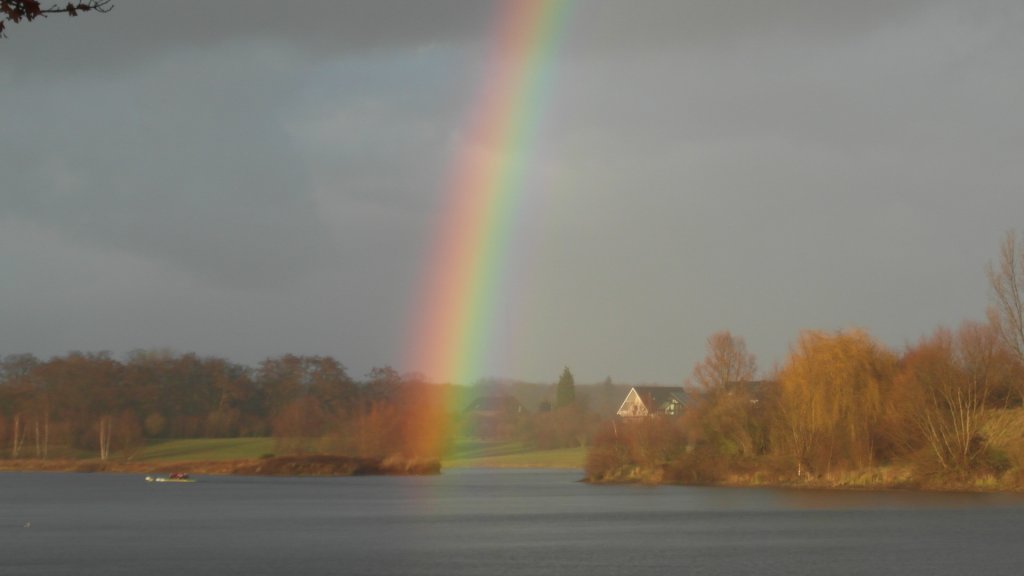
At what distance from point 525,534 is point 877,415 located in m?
34.2

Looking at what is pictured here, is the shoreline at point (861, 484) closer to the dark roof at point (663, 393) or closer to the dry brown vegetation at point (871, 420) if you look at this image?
the dry brown vegetation at point (871, 420)

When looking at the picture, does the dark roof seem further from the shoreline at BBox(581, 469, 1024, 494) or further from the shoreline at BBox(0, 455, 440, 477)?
the shoreline at BBox(581, 469, 1024, 494)

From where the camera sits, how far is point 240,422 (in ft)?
485

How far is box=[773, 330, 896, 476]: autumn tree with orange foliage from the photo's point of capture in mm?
70125

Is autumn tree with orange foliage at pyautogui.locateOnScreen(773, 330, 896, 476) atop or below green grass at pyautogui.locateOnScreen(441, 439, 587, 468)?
atop

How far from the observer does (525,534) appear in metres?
43.3

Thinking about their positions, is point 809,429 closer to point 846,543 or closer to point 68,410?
point 846,543

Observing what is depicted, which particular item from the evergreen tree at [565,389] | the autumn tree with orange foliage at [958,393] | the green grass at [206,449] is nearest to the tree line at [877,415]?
the autumn tree with orange foliage at [958,393]

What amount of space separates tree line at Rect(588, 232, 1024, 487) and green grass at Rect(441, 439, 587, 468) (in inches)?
1674

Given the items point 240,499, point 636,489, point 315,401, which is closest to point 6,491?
point 240,499

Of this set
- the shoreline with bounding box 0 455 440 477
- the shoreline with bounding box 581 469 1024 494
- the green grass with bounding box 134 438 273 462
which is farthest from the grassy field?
the shoreline with bounding box 581 469 1024 494

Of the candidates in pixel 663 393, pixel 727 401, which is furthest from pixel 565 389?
pixel 727 401

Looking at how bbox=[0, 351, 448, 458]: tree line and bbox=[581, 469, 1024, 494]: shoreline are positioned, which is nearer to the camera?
bbox=[581, 469, 1024, 494]: shoreline

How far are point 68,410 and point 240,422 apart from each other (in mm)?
21548
